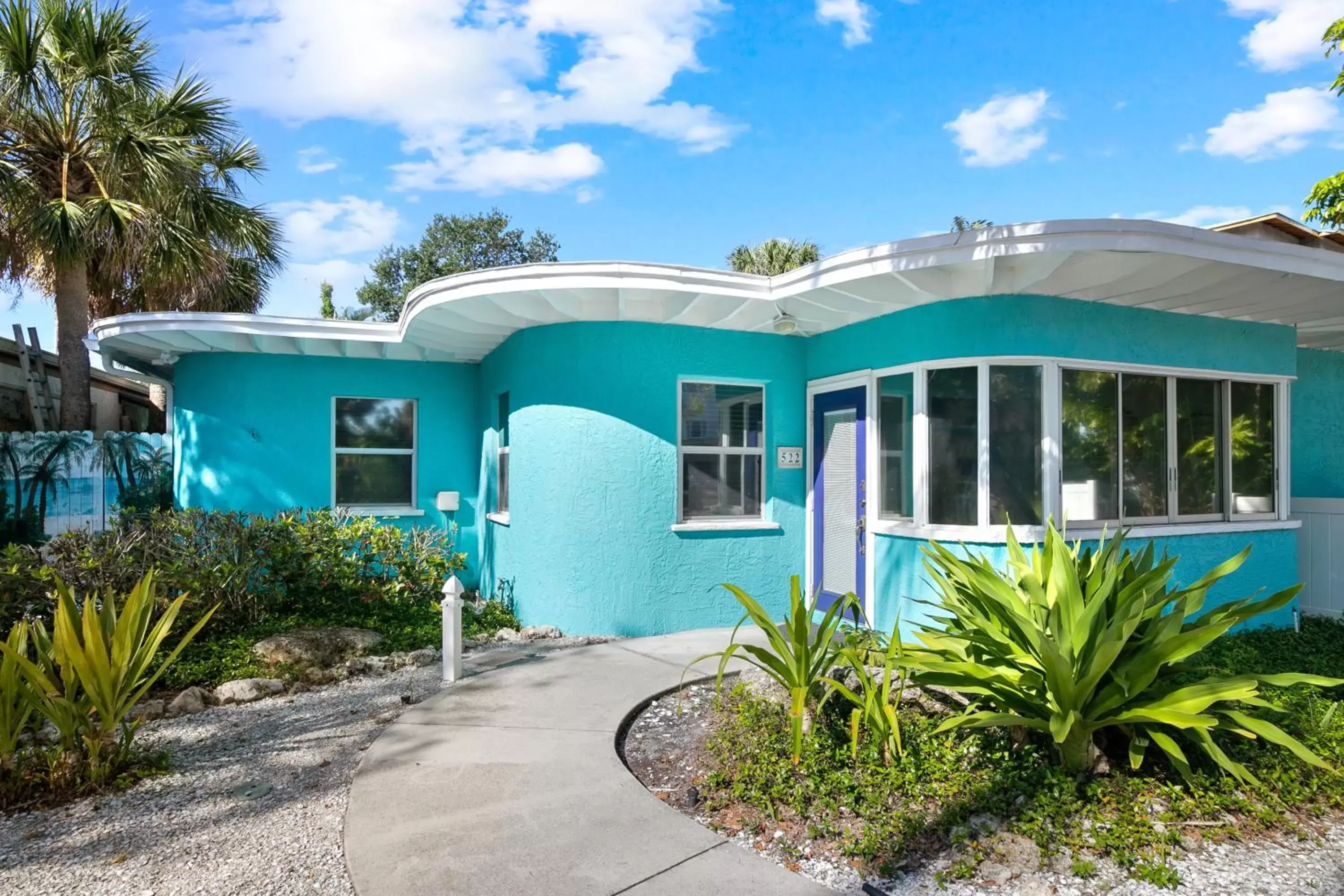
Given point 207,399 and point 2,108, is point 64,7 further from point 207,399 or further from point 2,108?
point 207,399

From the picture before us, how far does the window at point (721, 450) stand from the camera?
6.88 m

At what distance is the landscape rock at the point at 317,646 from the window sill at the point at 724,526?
2.82 meters

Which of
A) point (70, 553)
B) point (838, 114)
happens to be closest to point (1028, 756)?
point (70, 553)

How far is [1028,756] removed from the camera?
3539 millimetres

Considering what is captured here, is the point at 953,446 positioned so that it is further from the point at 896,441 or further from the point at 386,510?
the point at 386,510

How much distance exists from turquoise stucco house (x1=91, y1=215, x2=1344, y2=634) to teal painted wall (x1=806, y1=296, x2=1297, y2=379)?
0.8 inches

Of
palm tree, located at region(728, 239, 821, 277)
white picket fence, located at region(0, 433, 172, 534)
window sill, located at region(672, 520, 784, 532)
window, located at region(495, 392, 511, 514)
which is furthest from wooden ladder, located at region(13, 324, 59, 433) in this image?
palm tree, located at region(728, 239, 821, 277)

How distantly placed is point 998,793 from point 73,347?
39.4ft

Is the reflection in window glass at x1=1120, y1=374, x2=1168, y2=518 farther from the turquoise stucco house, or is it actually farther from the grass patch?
the grass patch

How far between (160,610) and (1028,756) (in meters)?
6.46

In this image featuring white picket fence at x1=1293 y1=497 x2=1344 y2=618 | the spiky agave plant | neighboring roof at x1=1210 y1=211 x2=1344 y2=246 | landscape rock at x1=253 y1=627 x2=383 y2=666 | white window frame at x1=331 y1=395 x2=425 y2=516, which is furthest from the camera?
neighboring roof at x1=1210 y1=211 x2=1344 y2=246

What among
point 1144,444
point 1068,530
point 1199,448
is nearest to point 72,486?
point 1068,530

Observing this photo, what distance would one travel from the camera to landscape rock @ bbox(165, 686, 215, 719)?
185 inches

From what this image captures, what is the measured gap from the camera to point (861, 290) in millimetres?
5488
